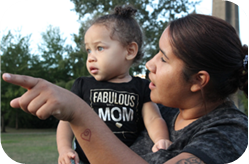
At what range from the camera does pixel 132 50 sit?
7.54 ft

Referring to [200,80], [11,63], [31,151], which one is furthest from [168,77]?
[11,63]

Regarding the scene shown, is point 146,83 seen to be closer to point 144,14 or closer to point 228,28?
point 228,28

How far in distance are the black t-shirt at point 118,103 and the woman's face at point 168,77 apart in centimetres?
43

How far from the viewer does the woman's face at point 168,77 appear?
5.02 ft

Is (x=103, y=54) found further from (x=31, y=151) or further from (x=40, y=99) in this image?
(x=31, y=151)

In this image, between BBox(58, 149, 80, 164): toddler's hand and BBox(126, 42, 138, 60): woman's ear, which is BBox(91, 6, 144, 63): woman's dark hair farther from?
BBox(58, 149, 80, 164): toddler's hand

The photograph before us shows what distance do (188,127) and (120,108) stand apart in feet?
2.19

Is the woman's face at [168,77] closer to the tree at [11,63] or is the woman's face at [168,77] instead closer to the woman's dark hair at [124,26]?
the woman's dark hair at [124,26]

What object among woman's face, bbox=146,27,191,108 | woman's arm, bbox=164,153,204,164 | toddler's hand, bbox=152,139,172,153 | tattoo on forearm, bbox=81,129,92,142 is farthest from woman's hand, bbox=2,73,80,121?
toddler's hand, bbox=152,139,172,153

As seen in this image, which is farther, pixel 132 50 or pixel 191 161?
pixel 132 50

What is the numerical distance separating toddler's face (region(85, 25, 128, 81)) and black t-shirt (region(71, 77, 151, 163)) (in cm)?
12

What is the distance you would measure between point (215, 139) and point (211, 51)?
56 centimetres

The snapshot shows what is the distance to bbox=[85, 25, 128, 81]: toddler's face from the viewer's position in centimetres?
208

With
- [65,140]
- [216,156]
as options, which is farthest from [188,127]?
[65,140]
